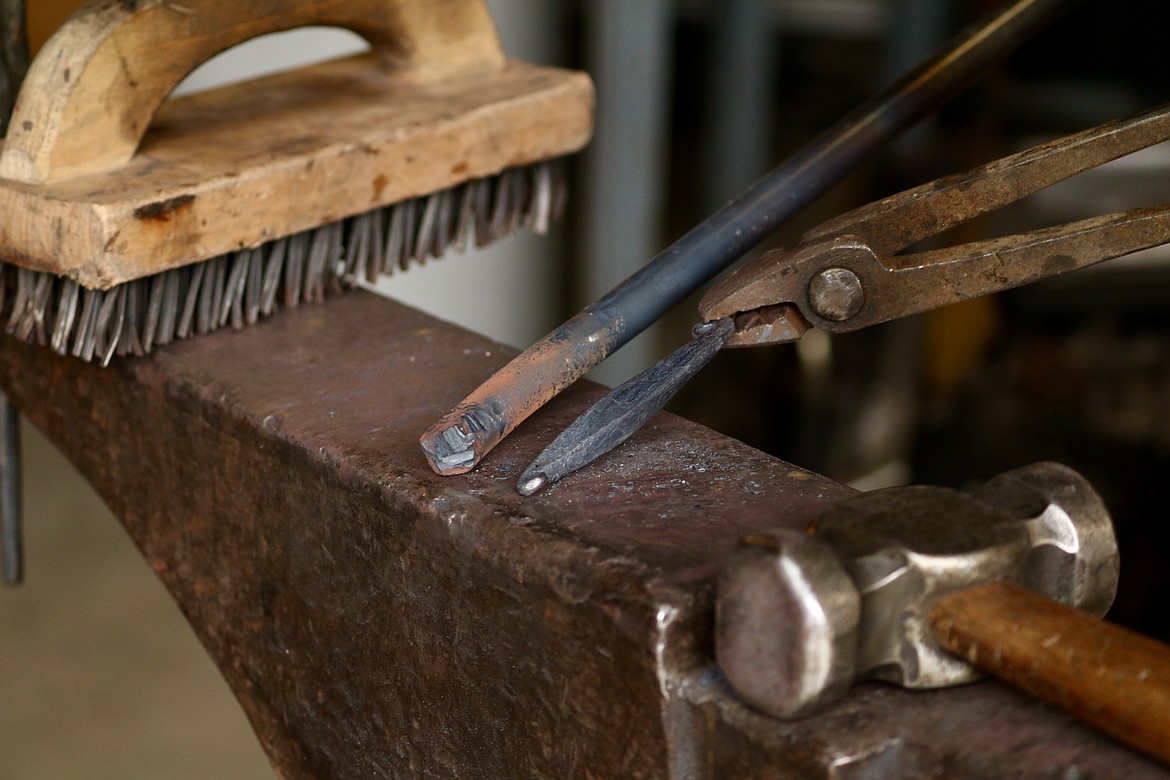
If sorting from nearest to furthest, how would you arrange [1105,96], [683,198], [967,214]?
[967,214], [1105,96], [683,198]

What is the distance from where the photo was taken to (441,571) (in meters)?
0.79

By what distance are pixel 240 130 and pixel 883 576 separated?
738 mm

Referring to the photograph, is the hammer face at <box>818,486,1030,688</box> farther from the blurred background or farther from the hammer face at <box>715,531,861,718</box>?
the blurred background

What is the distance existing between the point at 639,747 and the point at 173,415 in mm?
502

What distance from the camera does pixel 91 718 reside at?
8.70 ft

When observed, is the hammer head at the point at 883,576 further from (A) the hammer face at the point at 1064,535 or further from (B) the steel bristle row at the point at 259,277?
(B) the steel bristle row at the point at 259,277

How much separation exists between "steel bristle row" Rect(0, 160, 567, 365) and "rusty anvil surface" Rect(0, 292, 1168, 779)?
0.03m

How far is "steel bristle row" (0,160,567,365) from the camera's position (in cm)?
102

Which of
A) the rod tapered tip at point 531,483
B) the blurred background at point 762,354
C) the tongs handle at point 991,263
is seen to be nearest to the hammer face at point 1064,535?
the tongs handle at point 991,263

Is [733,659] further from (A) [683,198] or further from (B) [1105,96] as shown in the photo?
(A) [683,198]

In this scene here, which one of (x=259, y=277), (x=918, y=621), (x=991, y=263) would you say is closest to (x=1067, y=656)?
(x=918, y=621)

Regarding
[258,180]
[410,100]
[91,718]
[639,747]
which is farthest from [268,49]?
[639,747]

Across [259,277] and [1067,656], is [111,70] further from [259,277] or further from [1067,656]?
[1067,656]

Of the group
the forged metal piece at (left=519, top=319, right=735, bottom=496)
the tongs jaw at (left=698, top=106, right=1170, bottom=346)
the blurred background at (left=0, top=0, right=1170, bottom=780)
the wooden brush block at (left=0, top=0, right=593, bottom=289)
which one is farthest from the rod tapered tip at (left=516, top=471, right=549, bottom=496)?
the blurred background at (left=0, top=0, right=1170, bottom=780)
